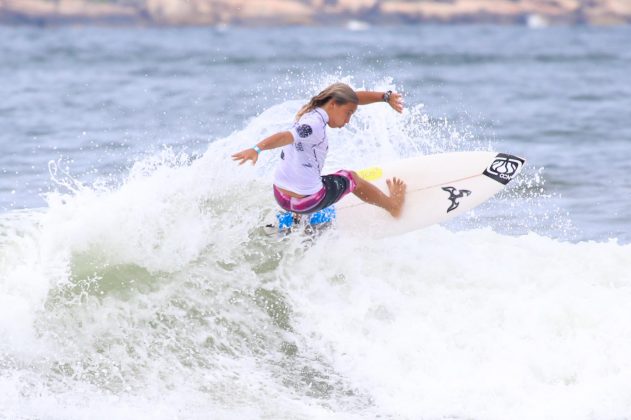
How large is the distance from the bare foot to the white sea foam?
0.27 m

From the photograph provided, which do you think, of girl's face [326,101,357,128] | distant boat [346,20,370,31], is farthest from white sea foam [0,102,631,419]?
distant boat [346,20,370,31]

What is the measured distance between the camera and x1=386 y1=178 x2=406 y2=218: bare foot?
8.05 metres

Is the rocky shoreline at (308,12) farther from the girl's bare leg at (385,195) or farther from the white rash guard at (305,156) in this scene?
the white rash guard at (305,156)

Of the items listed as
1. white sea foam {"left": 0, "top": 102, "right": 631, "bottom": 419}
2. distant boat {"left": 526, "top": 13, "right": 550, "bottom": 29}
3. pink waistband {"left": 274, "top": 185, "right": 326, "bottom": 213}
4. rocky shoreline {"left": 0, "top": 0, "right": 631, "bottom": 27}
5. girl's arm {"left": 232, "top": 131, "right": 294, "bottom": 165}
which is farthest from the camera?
distant boat {"left": 526, "top": 13, "right": 550, "bottom": 29}

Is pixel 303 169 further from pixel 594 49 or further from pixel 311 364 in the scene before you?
pixel 594 49

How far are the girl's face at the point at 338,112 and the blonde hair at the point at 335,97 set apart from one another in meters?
0.03

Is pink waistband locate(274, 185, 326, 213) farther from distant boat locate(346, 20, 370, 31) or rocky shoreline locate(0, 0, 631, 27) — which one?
distant boat locate(346, 20, 370, 31)

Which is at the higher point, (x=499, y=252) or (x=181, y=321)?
(x=499, y=252)

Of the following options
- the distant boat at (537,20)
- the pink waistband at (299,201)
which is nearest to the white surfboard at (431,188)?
the pink waistband at (299,201)

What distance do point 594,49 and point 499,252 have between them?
4212 centimetres

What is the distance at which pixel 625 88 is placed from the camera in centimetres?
2648

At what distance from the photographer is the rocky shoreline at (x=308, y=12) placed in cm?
8831

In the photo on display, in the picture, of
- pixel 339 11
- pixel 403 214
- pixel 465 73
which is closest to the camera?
pixel 403 214

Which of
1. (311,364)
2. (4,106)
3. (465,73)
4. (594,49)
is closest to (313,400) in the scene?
(311,364)
